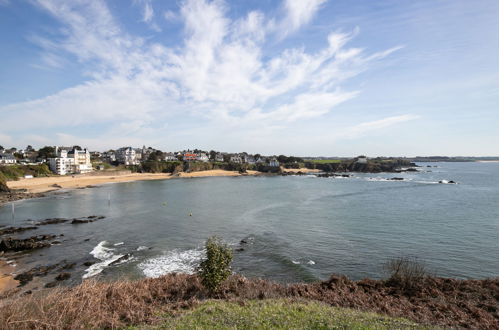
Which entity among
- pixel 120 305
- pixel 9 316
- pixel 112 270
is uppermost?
pixel 9 316

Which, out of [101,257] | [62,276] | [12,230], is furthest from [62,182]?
[62,276]

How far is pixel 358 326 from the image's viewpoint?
10906 mm

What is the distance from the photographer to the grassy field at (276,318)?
35.4 feet

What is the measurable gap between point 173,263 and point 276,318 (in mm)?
15372

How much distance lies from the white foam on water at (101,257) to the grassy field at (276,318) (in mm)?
14068

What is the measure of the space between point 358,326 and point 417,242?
22256 millimetres

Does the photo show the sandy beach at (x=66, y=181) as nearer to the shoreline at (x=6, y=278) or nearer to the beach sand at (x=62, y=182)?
the beach sand at (x=62, y=182)

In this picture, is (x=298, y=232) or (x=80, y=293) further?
(x=298, y=232)

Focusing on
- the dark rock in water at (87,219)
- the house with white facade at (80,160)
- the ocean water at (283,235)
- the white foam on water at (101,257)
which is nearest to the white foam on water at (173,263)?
the ocean water at (283,235)

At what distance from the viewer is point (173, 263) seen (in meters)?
24.5

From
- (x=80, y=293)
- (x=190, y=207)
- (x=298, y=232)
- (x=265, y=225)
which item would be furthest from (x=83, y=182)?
(x=80, y=293)

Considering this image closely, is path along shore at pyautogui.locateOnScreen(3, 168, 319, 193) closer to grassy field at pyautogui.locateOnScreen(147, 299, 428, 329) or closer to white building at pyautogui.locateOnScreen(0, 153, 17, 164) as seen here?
white building at pyautogui.locateOnScreen(0, 153, 17, 164)

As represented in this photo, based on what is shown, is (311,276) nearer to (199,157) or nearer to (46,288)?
(46,288)

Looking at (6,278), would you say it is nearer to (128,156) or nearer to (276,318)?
(276,318)
